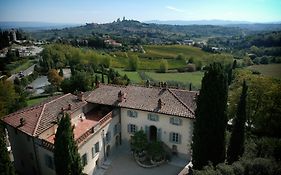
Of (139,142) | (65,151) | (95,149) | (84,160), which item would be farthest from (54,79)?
(65,151)

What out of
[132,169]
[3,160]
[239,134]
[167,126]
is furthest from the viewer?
[167,126]

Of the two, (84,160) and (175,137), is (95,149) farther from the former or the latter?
(175,137)

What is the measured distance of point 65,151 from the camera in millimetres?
22922

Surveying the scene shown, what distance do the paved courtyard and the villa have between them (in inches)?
47.2

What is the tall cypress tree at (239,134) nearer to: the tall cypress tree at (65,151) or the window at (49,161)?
the tall cypress tree at (65,151)

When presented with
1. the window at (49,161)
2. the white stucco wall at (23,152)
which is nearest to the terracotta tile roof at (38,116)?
the white stucco wall at (23,152)

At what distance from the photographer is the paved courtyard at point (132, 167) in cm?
3081

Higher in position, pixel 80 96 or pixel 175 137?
pixel 80 96

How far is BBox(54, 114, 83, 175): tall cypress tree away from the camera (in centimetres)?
2245

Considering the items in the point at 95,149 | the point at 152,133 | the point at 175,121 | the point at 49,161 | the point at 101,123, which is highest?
the point at 101,123

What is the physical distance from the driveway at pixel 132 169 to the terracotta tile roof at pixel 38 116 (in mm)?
8572

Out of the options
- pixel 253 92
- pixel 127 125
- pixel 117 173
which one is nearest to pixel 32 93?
pixel 127 125

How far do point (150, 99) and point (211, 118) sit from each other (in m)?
11.1

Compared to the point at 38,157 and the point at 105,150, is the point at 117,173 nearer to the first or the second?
the point at 105,150
